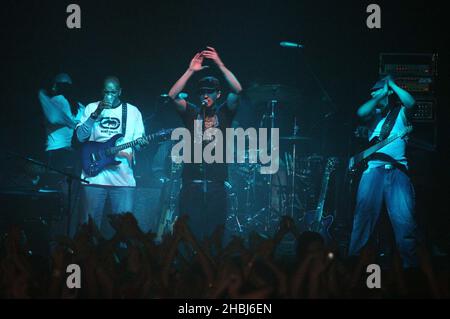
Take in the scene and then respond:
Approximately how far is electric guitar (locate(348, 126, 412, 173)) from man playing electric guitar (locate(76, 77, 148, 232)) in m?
2.83

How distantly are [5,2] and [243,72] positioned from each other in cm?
362

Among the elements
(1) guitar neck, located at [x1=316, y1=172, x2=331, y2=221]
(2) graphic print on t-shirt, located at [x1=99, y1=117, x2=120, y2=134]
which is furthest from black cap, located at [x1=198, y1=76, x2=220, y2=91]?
(1) guitar neck, located at [x1=316, y1=172, x2=331, y2=221]

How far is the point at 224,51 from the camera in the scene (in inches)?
350

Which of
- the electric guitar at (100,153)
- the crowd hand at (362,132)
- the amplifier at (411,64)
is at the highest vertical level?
the amplifier at (411,64)

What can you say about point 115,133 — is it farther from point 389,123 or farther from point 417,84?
point 417,84

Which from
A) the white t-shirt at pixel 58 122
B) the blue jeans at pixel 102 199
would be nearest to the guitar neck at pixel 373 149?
the blue jeans at pixel 102 199

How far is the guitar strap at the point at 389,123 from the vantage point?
7.25 meters

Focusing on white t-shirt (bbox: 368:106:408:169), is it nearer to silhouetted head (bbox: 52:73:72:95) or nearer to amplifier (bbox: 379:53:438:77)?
amplifier (bbox: 379:53:438:77)

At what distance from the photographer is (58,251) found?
3.28 m

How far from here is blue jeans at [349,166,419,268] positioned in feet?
22.3

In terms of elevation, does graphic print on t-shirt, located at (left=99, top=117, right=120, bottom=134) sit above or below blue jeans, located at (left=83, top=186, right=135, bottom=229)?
above

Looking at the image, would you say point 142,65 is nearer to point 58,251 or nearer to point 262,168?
point 262,168

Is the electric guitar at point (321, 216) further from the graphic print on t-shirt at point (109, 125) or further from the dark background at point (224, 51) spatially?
the graphic print on t-shirt at point (109, 125)

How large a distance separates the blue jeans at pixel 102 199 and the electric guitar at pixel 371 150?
3.04 metres
